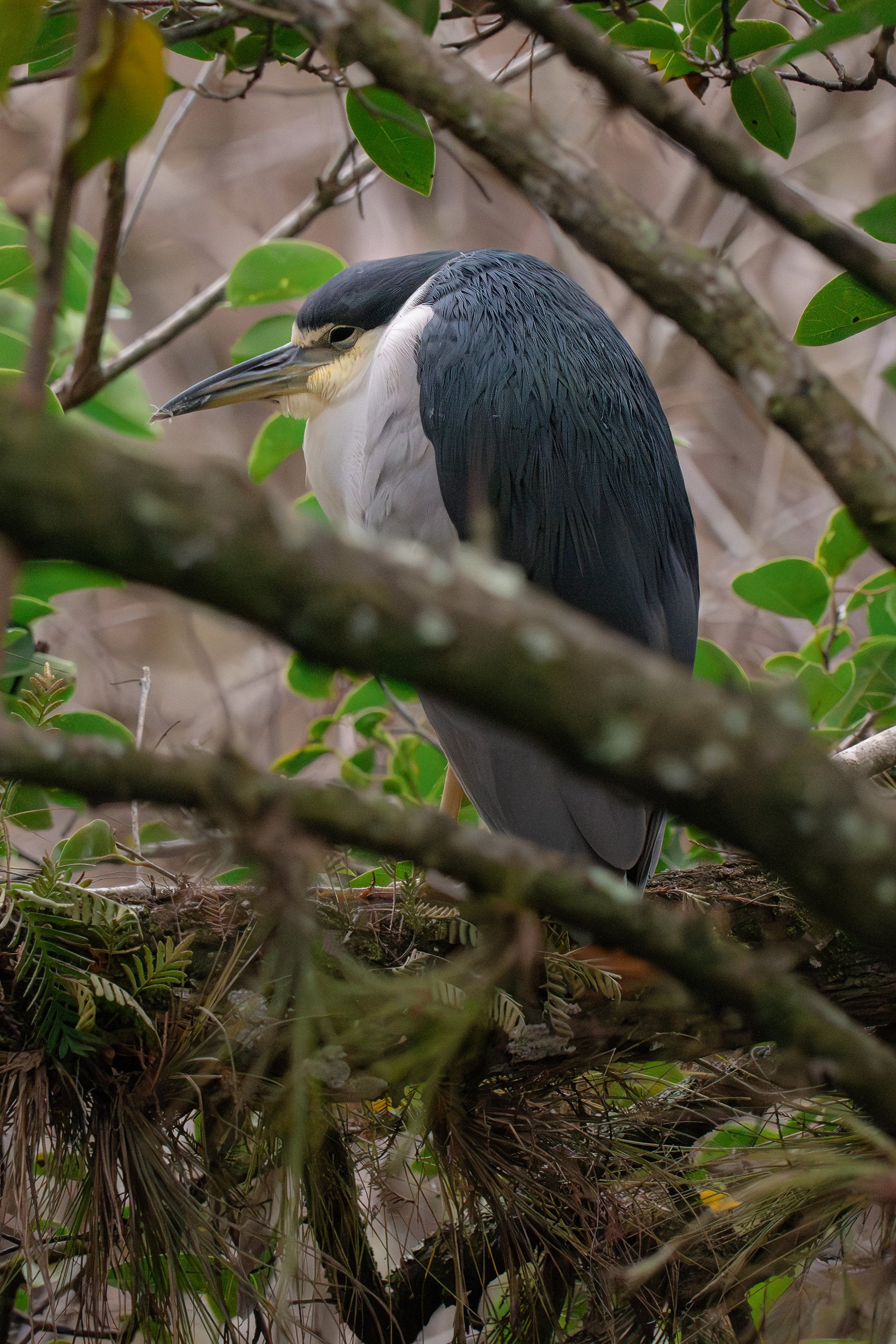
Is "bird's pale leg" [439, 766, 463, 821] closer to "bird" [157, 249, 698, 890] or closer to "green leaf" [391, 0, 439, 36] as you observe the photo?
"bird" [157, 249, 698, 890]

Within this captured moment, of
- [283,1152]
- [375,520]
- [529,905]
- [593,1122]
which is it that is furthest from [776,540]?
[529,905]

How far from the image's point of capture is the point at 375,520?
133cm

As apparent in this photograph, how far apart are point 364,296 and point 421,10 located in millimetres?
820

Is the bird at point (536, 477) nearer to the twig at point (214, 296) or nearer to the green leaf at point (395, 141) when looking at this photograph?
the twig at point (214, 296)

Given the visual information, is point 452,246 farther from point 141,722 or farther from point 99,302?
point 141,722

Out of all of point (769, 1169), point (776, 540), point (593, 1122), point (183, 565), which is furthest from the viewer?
point (776, 540)

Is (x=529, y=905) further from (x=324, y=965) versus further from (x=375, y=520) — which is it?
(x=375, y=520)

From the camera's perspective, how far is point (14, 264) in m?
1.21

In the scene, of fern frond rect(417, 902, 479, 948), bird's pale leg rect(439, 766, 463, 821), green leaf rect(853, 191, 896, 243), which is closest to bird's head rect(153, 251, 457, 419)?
bird's pale leg rect(439, 766, 463, 821)

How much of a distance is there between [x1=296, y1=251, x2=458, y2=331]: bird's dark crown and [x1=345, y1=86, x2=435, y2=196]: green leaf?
626 mm

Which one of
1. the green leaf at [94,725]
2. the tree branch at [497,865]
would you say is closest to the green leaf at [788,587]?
the green leaf at [94,725]

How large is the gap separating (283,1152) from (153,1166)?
4.4 inches

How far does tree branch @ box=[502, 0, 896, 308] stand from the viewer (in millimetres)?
556

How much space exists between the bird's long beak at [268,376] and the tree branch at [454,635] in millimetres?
1275
